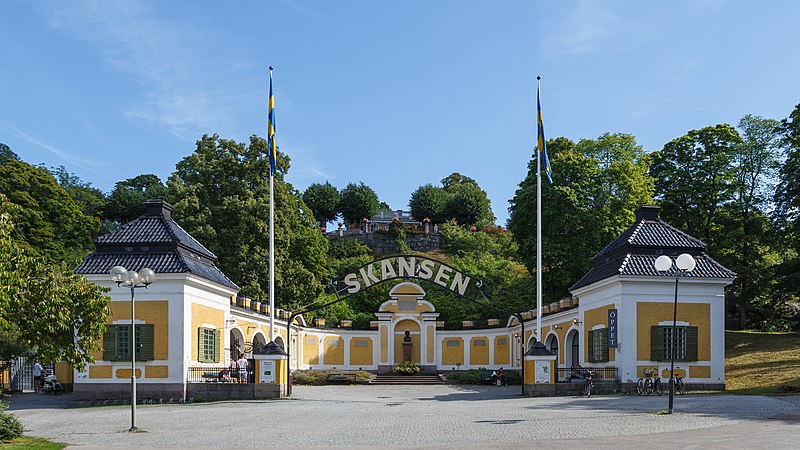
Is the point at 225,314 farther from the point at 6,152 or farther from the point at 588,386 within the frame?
the point at 6,152

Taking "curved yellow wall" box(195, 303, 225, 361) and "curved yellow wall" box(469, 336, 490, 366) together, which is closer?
"curved yellow wall" box(195, 303, 225, 361)

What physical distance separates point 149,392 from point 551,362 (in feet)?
44.3

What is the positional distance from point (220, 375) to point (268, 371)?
7.17ft

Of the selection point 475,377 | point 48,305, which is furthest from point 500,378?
point 48,305

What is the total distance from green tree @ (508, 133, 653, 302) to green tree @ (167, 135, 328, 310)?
12.4 metres

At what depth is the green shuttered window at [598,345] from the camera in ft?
96.7

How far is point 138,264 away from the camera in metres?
28.4

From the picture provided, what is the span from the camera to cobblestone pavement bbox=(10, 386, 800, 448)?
15047mm

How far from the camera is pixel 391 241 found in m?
90.0

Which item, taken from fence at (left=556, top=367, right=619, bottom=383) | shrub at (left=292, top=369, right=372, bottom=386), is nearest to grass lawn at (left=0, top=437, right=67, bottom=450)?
fence at (left=556, top=367, right=619, bottom=383)

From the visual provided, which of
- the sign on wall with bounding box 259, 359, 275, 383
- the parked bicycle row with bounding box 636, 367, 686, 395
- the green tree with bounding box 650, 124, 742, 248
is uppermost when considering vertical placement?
the green tree with bounding box 650, 124, 742, 248

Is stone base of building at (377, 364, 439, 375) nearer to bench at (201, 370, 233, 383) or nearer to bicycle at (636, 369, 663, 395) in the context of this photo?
bench at (201, 370, 233, 383)

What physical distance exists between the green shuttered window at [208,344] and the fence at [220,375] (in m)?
0.53

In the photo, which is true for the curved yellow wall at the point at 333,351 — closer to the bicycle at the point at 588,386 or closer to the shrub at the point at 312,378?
the shrub at the point at 312,378
